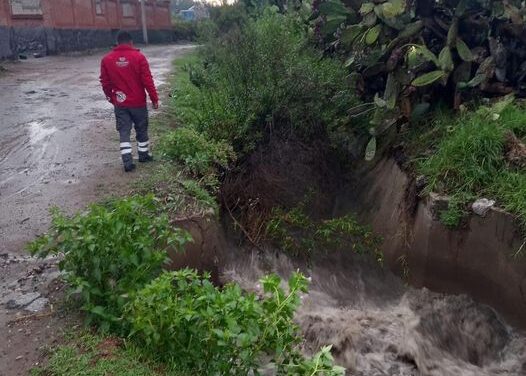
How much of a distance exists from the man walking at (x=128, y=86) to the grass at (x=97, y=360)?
330 centimetres

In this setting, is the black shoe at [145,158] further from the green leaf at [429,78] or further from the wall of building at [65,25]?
the wall of building at [65,25]

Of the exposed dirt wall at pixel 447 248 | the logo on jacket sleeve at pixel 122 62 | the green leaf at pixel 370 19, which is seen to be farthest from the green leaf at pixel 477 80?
the logo on jacket sleeve at pixel 122 62

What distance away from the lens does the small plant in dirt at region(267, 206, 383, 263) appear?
6750 millimetres

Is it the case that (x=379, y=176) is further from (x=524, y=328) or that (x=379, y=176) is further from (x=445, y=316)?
(x=524, y=328)

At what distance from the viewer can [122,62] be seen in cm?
699

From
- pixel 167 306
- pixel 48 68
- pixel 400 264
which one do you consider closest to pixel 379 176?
pixel 400 264

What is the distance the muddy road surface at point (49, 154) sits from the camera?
19.1ft

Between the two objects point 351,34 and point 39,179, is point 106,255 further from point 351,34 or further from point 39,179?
point 351,34

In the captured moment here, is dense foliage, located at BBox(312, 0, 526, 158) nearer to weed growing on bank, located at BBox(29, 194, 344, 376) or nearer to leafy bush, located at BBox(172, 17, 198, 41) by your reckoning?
weed growing on bank, located at BBox(29, 194, 344, 376)

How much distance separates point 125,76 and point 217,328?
436 centimetres

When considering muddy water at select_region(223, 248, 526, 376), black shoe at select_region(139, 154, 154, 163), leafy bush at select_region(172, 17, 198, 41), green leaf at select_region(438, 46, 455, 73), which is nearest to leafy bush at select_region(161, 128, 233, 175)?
black shoe at select_region(139, 154, 154, 163)

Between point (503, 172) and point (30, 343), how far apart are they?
452cm

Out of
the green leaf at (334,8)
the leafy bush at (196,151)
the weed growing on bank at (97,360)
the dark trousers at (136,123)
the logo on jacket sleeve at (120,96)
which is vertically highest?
the green leaf at (334,8)

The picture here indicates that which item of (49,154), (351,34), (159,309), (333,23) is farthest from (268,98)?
(159,309)
